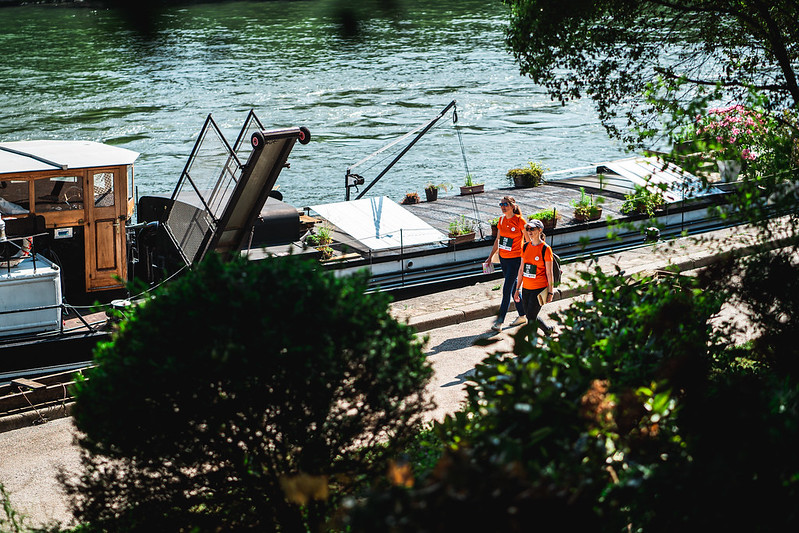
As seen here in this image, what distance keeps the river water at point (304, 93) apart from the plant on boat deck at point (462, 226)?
26.6ft

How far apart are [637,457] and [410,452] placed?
197cm

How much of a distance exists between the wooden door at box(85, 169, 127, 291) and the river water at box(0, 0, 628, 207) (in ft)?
43.6

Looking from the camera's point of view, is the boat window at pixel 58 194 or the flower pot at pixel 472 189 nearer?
the boat window at pixel 58 194

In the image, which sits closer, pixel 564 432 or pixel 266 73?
pixel 564 432

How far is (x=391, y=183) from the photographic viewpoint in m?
28.2

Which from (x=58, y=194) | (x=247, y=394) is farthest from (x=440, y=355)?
(x=247, y=394)

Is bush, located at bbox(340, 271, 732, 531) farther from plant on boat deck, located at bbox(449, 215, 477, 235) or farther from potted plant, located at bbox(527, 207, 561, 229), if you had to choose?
potted plant, located at bbox(527, 207, 561, 229)

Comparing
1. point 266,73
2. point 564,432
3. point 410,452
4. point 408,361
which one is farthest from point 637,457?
point 266,73

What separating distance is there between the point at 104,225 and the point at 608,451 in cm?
891

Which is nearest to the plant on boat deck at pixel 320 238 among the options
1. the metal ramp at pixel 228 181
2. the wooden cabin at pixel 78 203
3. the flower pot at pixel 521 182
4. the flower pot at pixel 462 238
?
the flower pot at pixel 462 238

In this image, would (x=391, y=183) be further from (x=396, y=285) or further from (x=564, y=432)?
(x=564, y=432)

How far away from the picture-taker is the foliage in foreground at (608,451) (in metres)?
3.50

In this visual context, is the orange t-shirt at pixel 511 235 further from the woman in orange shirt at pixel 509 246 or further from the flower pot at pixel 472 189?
the flower pot at pixel 472 189

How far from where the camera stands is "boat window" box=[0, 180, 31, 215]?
1120 cm
